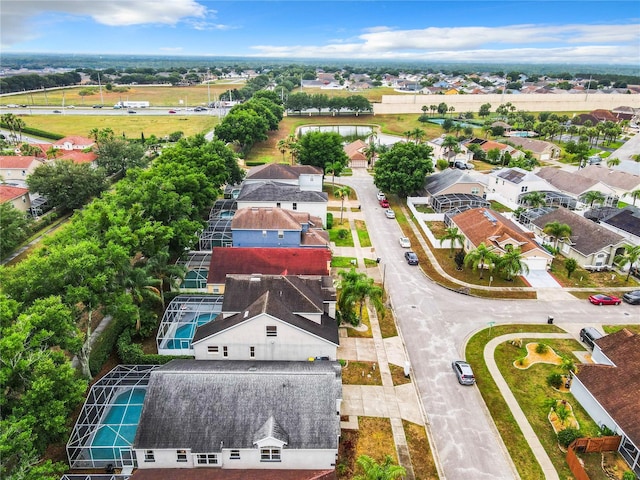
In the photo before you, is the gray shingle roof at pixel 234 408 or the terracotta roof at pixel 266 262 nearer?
the gray shingle roof at pixel 234 408

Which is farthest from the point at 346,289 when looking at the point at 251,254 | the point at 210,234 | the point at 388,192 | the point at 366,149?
the point at 366,149

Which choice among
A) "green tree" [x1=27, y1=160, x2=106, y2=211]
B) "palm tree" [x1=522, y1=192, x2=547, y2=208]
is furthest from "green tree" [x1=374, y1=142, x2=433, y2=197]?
"green tree" [x1=27, y1=160, x2=106, y2=211]

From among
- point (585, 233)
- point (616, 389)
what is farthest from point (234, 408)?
point (585, 233)

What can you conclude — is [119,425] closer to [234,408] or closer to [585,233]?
[234,408]

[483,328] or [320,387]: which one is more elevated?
[320,387]

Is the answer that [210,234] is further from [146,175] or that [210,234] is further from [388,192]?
[388,192]

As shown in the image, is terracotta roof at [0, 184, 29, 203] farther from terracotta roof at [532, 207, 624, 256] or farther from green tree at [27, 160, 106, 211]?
terracotta roof at [532, 207, 624, 256]

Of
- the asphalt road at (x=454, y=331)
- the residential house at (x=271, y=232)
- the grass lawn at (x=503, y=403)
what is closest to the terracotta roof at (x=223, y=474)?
the asphalt road at (x=454, y=331)

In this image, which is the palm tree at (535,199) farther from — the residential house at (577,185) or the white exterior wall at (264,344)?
the white exterior wall at (264,344)
